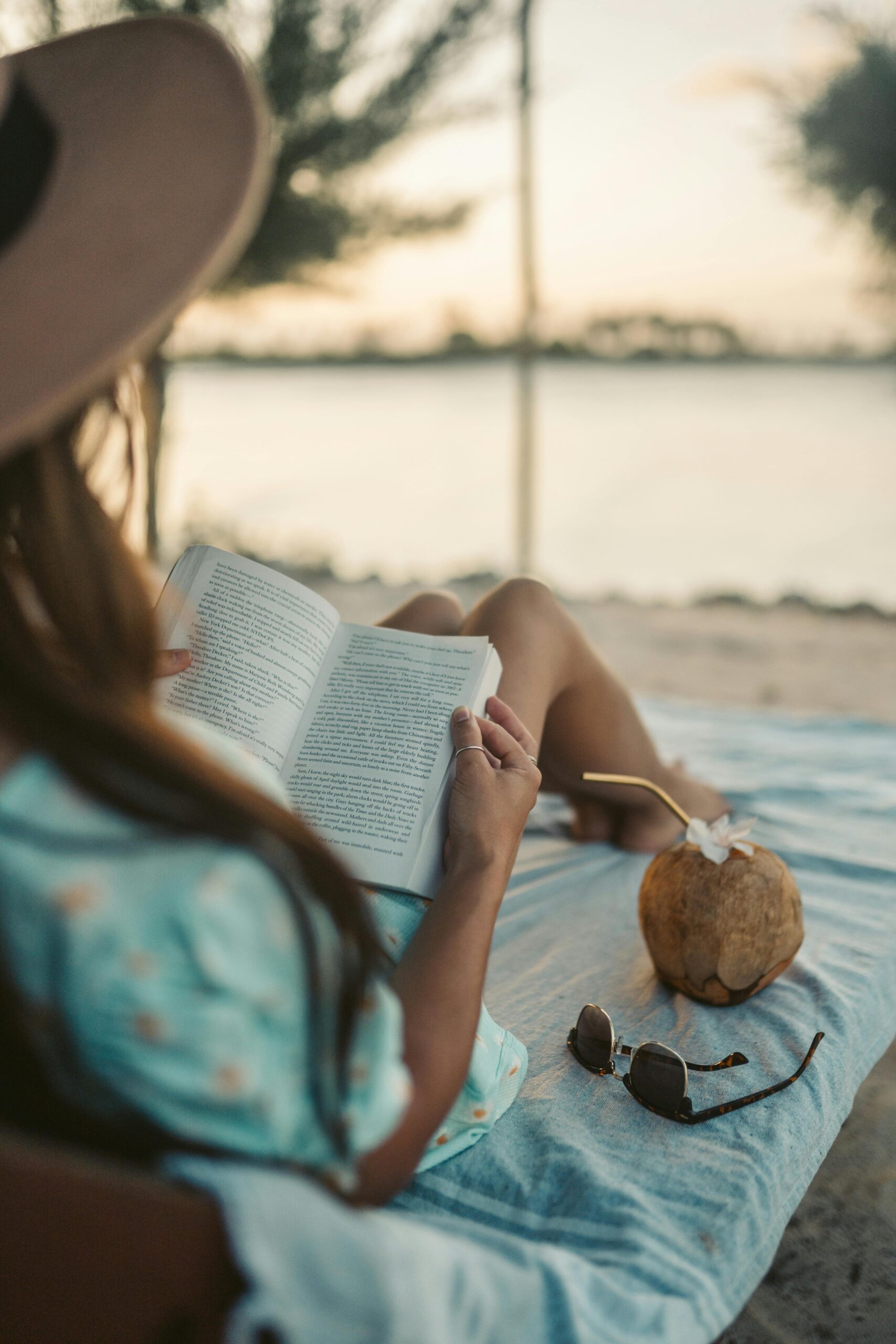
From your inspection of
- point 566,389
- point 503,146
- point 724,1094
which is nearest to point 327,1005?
point 724,1094

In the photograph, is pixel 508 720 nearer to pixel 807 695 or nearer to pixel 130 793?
pixel 130 793

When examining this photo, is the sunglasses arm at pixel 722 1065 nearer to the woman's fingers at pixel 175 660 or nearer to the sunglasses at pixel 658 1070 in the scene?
the sunglasses at pixel 658 1070

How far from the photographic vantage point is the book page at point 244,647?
1284 millimetres

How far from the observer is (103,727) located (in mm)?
606

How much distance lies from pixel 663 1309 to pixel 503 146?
5724 mm

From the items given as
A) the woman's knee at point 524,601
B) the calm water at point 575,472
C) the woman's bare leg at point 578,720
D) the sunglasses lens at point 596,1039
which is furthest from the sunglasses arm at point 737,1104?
the calm water at point 575,472

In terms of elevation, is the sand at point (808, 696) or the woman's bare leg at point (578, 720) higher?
the woman's bare leg at point (578, 720)

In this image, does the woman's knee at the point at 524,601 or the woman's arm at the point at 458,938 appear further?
the woman's knee at the point at 524,601

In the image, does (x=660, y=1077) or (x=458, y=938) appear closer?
(x=458, y=938)

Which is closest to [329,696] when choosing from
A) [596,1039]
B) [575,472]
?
[596,1039]

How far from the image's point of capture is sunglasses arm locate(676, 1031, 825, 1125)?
1.16 meters

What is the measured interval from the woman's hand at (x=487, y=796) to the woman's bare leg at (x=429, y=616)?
0.51m

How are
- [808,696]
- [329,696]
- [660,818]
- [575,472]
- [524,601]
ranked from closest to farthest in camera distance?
[329,696]
[524,601]
[660,818]
[808,696]
[575,472]

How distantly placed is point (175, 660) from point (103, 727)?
71 cm
